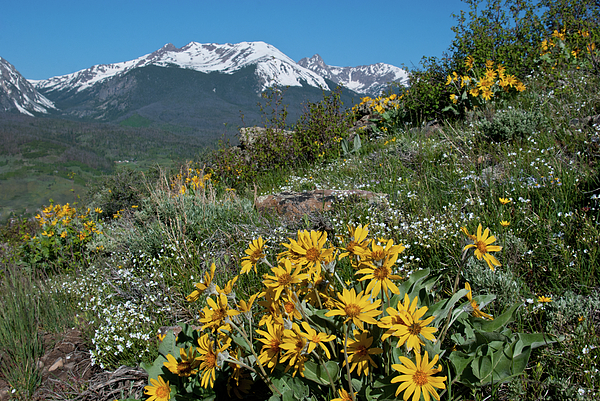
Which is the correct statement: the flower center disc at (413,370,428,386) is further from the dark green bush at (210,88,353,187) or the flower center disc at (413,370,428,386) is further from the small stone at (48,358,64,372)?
the dark green bush at (210,88,353,187)

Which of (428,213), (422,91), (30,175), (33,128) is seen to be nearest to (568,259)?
(428,213)

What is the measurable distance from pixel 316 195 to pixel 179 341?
102 inches

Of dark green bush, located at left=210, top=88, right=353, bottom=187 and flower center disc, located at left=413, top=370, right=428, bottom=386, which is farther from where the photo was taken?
dark green bush, located at left=210, top=88, right=353, bottom=187

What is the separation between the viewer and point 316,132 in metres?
7.20

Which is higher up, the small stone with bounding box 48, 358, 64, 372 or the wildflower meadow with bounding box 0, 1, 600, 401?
the wildflower meadow with bounding box 0, 1, 600, 401

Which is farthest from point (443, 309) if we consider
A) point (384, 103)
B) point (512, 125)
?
point (384, 103)

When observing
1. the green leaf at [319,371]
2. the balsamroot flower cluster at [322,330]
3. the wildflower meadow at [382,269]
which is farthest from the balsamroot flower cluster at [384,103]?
the green leaf at [319,371]

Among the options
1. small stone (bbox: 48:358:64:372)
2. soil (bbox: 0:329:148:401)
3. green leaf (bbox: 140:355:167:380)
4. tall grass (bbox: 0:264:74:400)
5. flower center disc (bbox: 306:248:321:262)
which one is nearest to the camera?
flower center disc (bbox: 306:248:321:262)

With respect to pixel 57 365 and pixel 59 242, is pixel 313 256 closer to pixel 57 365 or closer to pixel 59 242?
pixel 57 365

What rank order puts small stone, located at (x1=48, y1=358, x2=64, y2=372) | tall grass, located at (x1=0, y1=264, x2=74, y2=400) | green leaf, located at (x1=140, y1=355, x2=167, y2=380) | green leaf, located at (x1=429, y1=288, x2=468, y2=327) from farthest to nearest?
small stone, located at (x1=48, y1=358, x2=64, y2=372), tall grass, located at (x1=0, y1=264, x2=74, y2=400), green leaf, located at (x1=140, y1=355, x2=167, y2=380), green leaf, located at (x1=429, y1=288, x2=468, y2=327)

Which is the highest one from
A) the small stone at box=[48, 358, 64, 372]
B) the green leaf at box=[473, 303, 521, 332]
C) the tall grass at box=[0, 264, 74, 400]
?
the green leaf at box=[473, 303, 521, 332]

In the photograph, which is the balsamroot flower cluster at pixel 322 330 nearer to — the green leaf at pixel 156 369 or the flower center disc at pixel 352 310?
the flower center disc at pixel 352 310

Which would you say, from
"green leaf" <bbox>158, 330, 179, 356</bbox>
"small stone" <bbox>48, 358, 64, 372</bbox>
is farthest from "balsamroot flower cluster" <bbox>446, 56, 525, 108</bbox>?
"small stone" <bbox>48, 358, 64, 372</bbox>

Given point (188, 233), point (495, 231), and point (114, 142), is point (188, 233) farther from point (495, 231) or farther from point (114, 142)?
point (114, 142)
